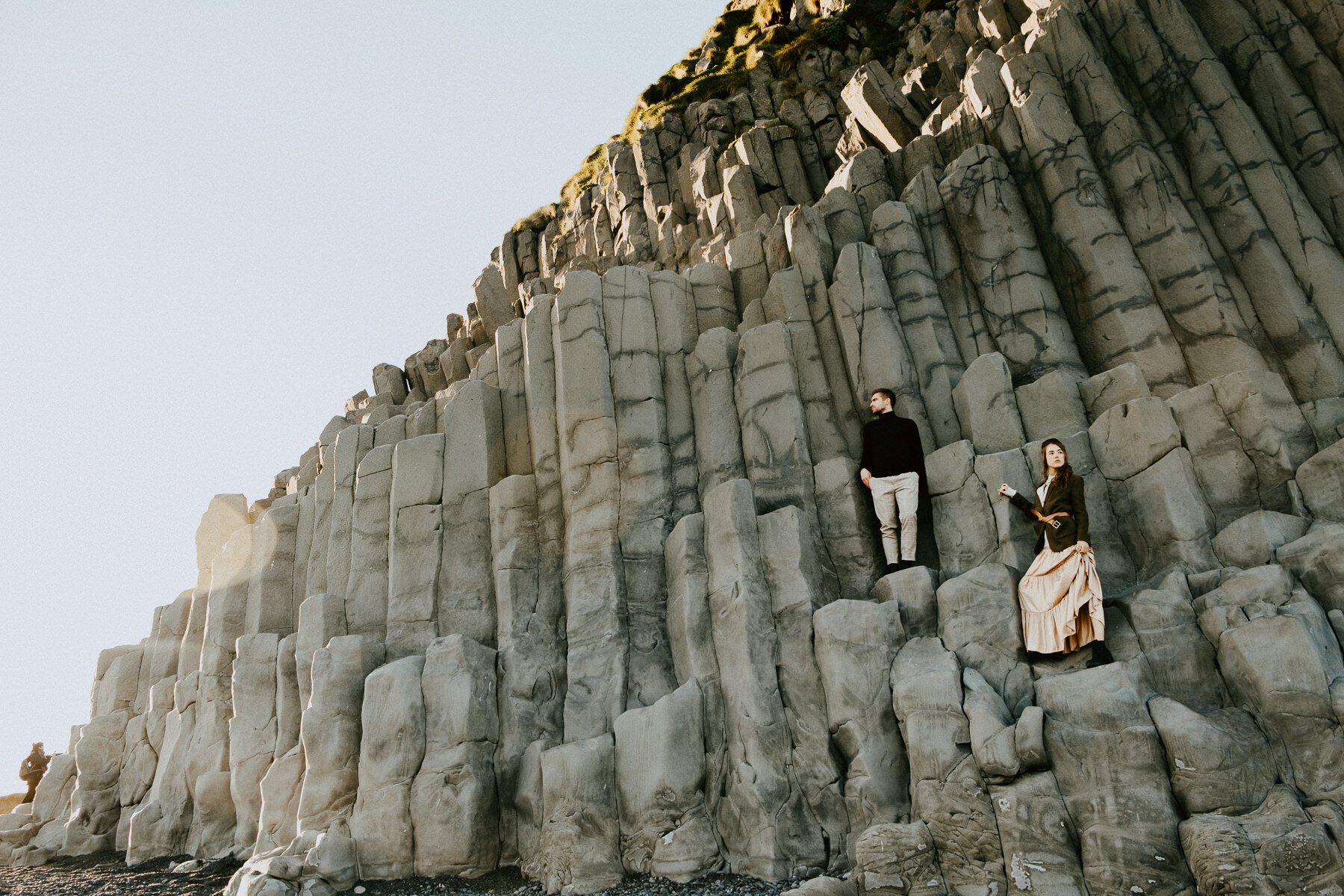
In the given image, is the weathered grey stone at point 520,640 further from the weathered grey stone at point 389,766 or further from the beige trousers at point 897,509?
the beige trousers at point 897,509

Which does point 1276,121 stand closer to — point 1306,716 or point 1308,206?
point 1308,206

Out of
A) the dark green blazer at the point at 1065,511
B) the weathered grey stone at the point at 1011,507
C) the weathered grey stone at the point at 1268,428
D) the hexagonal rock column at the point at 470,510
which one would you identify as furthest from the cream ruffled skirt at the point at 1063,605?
the hexagonal rock column at the point at 470,510

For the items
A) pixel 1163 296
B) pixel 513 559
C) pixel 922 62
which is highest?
pixel 922 62

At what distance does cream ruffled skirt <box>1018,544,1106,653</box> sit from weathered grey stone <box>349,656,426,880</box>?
26.1 feet

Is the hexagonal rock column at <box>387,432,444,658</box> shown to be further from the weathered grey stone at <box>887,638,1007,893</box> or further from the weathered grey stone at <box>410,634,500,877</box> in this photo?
the weathered grey stone at <box>887,638,1007,893</box>

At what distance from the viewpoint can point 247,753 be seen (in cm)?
1633

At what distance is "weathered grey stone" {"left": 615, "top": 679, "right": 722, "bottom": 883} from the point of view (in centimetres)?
1103

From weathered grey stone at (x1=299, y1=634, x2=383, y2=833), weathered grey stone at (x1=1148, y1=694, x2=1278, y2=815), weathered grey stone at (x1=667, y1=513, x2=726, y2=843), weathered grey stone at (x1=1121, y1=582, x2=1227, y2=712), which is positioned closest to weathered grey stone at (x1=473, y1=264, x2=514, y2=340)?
weathered grey stone at (x1=299, y1=634, x2=383, y2=833)

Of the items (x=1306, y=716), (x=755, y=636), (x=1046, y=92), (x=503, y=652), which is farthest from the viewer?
(x=1046, y=92)

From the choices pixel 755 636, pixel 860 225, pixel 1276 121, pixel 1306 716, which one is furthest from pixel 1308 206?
pixel 755 636

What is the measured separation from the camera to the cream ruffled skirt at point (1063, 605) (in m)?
10.3

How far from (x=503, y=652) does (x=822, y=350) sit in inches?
266

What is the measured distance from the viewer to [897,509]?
12.8 m

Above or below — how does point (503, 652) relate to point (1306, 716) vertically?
above
